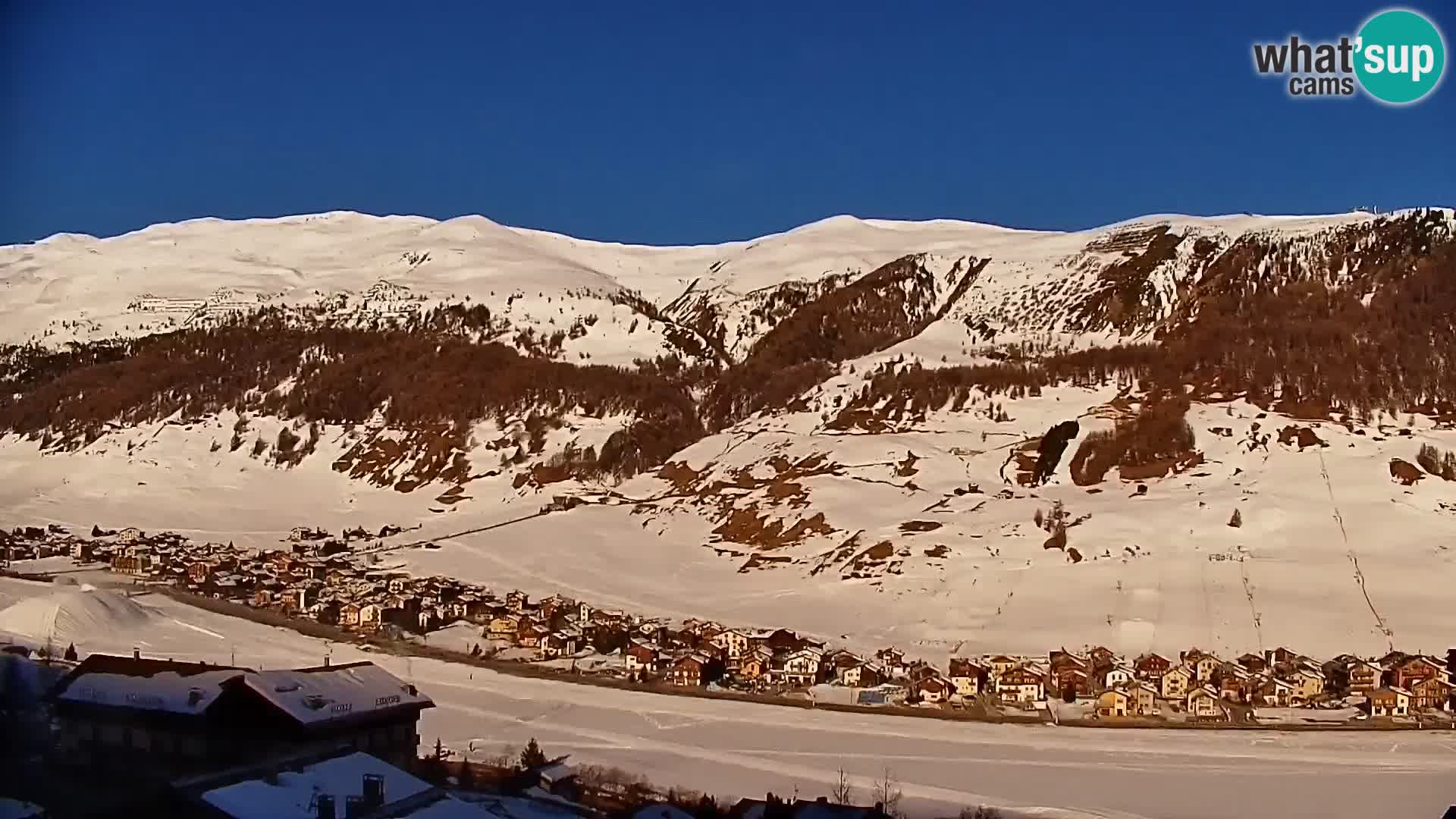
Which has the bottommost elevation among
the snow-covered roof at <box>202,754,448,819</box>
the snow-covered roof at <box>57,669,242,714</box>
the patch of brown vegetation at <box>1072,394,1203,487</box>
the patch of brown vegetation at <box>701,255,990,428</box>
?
the snow-covered roof at <box>202,754,448,819</box>

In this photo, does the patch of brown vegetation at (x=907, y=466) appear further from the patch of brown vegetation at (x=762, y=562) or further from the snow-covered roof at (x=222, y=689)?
the snow-covered roof at (x=222, y=689)

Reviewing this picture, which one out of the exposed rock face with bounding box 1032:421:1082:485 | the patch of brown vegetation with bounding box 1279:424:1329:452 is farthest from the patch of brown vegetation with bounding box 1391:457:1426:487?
the exposed rock face with bounding box 1032:421:1082:485

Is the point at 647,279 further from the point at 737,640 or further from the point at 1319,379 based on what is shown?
the point at 737,640

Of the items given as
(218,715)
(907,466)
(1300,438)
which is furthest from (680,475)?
(218,715)

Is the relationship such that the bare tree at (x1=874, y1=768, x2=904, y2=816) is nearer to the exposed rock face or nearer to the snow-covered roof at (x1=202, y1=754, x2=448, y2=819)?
the snow-covered roof at (x1=202, y1=754, x2=448, y2=819)

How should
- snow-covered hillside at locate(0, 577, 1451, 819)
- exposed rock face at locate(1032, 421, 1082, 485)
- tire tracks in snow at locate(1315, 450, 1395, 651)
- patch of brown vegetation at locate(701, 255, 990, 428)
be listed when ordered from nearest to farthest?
snow-covered hillside at locate(0, 577, 1451, 819)
tire tracks in snow at locate(1315, 450, 1395, 651)
exposed rock face at locate(1032, 421, 1082, 485)
patch of brown vegetation at locate(701, 255, 990, 428)

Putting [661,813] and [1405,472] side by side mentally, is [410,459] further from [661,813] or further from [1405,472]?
[661,813]
